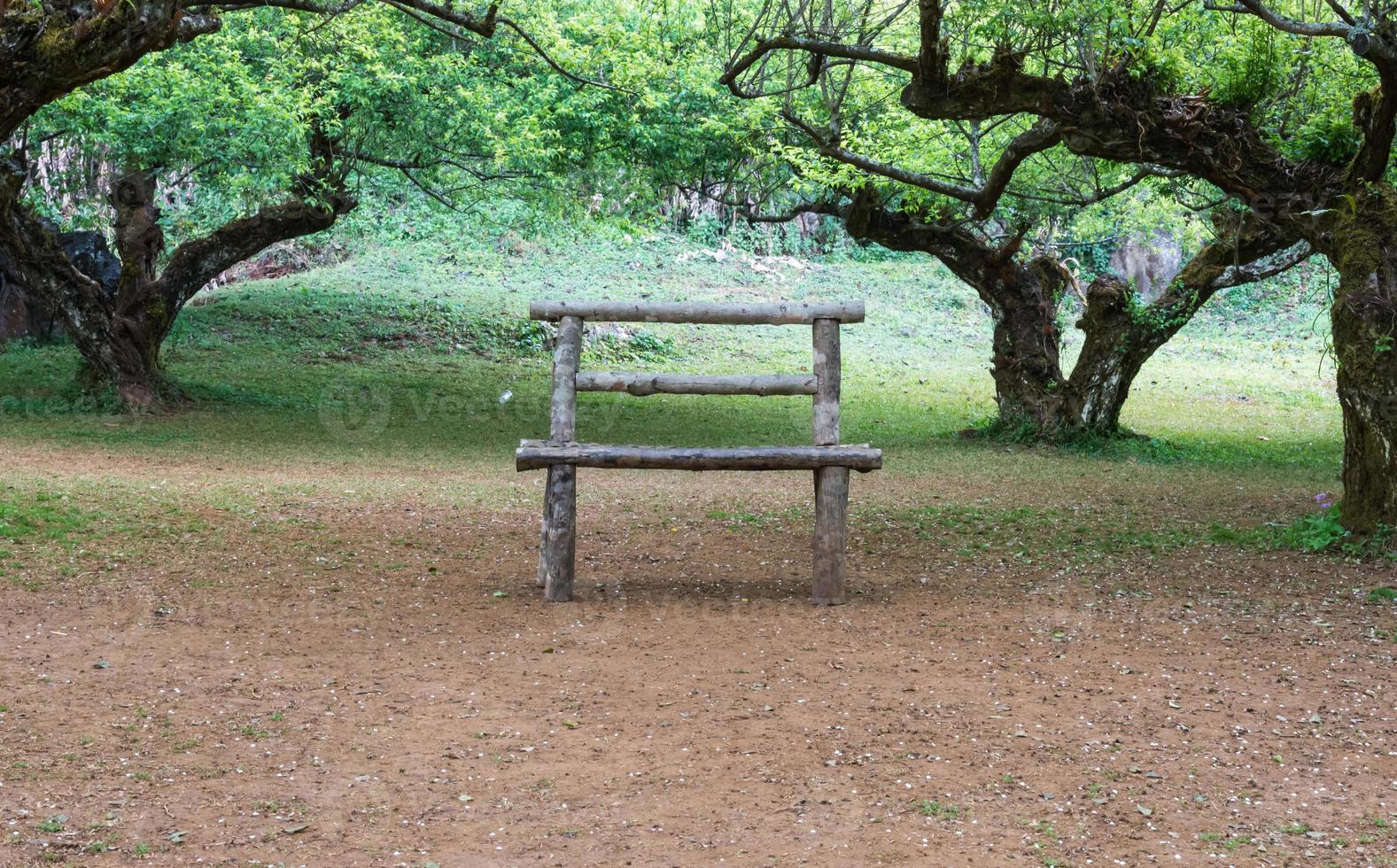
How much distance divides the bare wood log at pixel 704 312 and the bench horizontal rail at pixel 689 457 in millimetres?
707

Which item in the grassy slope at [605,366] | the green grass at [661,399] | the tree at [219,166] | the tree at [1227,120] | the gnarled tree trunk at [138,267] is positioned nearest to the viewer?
the tree at [1227,120]

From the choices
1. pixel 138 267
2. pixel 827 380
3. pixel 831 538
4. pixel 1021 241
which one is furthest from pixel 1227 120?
pixel 138 267

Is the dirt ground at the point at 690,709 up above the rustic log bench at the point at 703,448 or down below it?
below

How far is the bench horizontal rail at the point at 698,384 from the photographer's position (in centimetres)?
657

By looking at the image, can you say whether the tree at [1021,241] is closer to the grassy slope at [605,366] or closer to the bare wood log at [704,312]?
the grassy slope at [605,366]

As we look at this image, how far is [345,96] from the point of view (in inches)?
492

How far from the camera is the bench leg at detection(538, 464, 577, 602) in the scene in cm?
661

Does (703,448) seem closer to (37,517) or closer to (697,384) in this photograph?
(697,384)

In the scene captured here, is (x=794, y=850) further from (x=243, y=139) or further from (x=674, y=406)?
(x=674, y=406)

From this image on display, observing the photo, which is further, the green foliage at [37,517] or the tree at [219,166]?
the tree at [219,166]

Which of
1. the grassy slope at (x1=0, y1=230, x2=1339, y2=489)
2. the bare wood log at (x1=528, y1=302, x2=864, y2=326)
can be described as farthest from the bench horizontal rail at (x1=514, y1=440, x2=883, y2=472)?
the grassy slope at (x1=0, y1=230, x2=1339, y2=489)

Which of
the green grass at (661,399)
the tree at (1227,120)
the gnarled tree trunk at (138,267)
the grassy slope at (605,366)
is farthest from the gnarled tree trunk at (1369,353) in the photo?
the gnarled tree trunk at (138,267)

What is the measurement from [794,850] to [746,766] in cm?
68

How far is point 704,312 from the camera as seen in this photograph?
666cm
